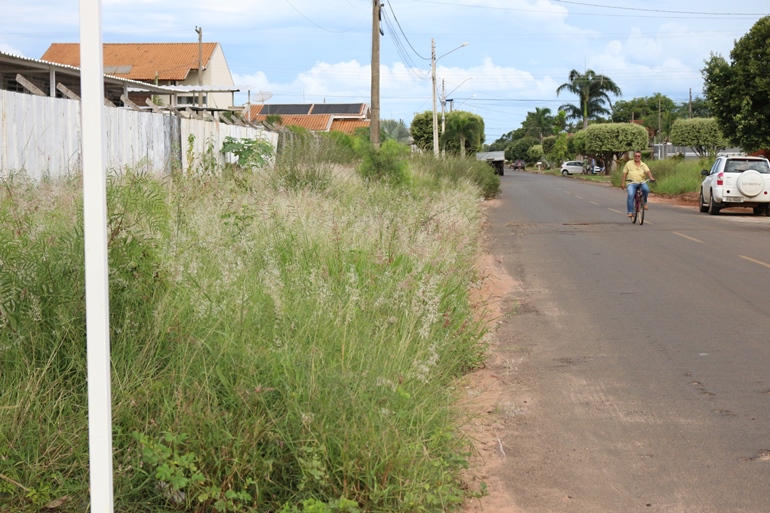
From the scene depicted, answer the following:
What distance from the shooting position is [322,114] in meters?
69.5

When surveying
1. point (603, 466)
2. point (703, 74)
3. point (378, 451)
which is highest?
point (703, 74)

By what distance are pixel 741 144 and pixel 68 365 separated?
30.6 metres

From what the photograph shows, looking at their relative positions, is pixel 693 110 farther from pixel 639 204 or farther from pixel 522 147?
pixel 639 204

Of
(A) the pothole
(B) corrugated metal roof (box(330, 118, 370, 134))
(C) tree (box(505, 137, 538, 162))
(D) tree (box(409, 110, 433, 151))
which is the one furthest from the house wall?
(C) tree (box(505, 137, 538, 162))

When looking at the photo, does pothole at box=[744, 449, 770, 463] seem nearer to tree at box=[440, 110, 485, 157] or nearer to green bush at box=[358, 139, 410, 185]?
green bush at box=[358, 139, 410, 185]

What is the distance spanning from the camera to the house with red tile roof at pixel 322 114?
66.2 meters

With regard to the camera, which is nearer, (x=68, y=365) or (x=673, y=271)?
(x=68, y=365)

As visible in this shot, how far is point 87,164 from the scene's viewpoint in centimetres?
310

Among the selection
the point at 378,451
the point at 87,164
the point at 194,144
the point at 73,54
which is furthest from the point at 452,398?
the point at 73,54

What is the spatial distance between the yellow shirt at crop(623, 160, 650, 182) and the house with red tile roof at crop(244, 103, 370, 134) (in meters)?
44.0

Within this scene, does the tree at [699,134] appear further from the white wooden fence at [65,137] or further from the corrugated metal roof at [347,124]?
the white wooden fence at [65,137]

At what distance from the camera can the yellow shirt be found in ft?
70.2

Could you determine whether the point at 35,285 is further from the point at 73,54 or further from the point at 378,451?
the point at 73,54

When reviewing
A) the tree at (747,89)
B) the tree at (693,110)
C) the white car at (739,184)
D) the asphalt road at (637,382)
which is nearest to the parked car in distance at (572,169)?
the tree at (693,110)
